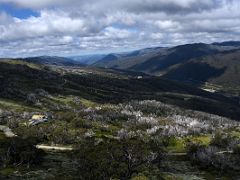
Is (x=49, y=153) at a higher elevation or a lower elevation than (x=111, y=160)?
lower

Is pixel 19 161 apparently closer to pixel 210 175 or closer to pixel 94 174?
pixel 94 174

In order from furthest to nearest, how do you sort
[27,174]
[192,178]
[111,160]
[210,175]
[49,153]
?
[49,153] → [210,175] → [192,178] → [27,174] → [111,160]

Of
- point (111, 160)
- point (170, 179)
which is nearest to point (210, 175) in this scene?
point (170, 179)

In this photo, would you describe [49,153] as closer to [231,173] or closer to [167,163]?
[167,163]

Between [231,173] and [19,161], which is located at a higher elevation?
[19,161]

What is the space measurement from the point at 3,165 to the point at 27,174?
15324 millimetres

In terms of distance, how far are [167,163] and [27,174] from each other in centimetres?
7916

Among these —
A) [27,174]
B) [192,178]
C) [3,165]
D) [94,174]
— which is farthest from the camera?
[192,178]

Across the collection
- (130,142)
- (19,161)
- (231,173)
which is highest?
(130,142)

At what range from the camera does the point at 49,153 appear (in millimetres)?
191875

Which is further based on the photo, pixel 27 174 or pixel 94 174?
pixel 27 174

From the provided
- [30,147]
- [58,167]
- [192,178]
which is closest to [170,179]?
[192,178]

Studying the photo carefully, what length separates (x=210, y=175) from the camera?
17388 centimetres

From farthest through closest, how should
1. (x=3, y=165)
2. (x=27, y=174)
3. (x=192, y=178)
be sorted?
(x=192, y=178), (x=3, y=165), (x=27, y=174)
